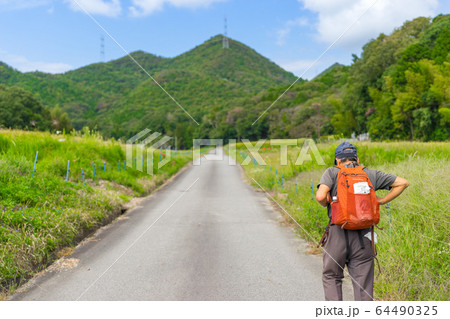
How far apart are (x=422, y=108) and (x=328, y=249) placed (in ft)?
134

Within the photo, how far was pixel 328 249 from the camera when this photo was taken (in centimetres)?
323

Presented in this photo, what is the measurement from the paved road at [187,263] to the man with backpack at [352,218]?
39.6 inches

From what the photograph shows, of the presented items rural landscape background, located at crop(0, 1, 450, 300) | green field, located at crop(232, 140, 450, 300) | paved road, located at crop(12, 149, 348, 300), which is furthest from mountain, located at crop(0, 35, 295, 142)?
green field, located at crop(232, 140, 450, 300)

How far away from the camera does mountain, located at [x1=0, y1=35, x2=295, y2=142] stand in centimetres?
5889

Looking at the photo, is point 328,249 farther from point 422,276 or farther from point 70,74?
point 70,74

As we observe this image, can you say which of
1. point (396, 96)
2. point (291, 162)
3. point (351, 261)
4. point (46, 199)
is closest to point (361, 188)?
point (351, 261)

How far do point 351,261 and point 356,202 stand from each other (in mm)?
649

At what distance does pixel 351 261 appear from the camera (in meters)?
3.18

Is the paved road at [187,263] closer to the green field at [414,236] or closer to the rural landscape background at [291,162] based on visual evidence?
the rural landscape background at [291,162]

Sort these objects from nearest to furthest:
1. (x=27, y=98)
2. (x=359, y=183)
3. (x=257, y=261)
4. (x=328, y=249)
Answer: (x=359, y=183), (x=328, y=249), (x=257, y=261), (x=27, y=98)

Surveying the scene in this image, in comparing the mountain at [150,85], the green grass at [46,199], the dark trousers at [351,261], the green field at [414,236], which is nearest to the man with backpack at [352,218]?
the dark trousers at [351,261]

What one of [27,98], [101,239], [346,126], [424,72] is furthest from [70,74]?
[101,239]

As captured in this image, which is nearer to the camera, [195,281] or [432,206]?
[195,281]

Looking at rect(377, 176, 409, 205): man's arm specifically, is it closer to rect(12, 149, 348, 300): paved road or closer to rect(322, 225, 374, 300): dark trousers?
rect(322, 225, 374, 300): dark trousers
